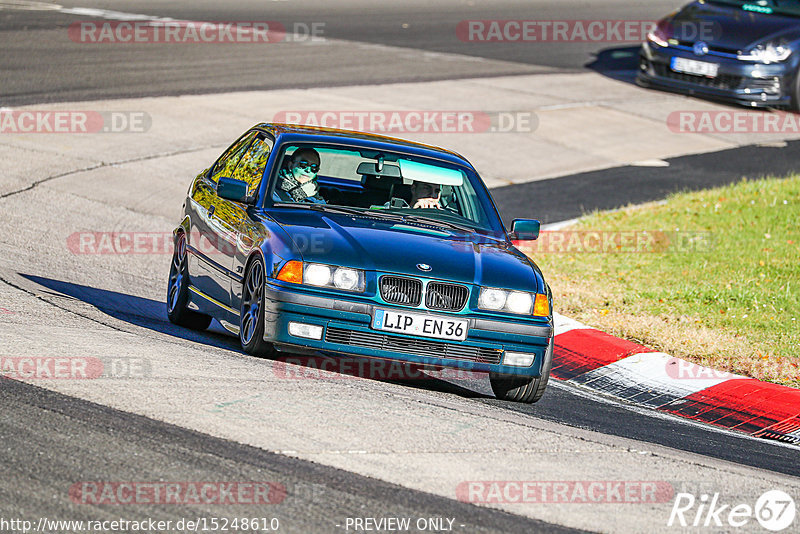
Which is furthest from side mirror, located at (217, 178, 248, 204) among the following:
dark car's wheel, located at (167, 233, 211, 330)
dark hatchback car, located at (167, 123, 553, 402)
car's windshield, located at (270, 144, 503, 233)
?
dark car's wheel, located at (167, 233, 211, 330)

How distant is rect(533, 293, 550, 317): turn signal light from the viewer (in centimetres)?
732

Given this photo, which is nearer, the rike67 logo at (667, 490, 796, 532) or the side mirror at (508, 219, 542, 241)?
the rike67 logo at (667, 490, 796, 532)

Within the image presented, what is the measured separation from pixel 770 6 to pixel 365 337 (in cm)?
1659

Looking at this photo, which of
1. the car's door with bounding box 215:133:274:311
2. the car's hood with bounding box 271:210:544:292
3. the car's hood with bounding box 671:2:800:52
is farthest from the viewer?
the car's hood with bounding box 671:2:800:52

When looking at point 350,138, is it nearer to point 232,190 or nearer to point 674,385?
point 232,190

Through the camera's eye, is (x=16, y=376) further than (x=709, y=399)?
No

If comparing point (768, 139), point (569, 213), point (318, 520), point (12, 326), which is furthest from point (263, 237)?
point (768, 139)

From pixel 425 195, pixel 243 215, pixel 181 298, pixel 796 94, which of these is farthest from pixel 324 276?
pixel 796 94

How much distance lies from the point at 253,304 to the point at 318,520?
9.47 ft

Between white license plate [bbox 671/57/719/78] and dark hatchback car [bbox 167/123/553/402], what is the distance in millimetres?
12415

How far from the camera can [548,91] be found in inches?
868

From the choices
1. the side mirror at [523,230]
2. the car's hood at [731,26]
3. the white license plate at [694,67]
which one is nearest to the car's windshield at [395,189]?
the side mirror at [523,230]

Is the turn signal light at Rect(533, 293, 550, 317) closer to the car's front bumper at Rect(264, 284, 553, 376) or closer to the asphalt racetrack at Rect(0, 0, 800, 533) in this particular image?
the car's front bumper at Rect(264, 284, 553, 376)

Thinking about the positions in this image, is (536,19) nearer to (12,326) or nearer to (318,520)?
(12,326)
